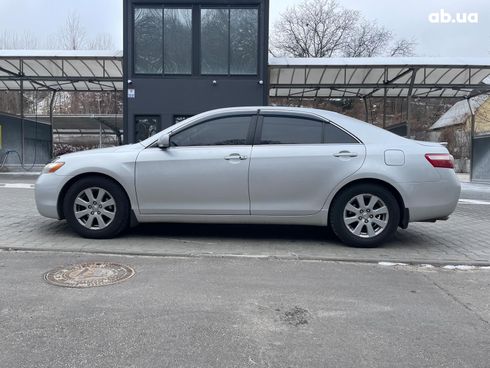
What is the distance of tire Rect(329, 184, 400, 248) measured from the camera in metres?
5.81

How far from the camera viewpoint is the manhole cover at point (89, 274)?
14.5ft

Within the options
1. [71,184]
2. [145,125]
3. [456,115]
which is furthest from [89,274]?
[456,115]

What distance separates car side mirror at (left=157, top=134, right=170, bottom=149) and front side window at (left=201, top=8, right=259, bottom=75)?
40.0 ft

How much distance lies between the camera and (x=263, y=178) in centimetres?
586

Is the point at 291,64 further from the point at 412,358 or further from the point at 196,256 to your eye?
the point at 412,358

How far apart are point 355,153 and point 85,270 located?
328cm

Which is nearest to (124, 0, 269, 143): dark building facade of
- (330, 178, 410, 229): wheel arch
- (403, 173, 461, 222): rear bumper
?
(330, 178, 410, 229): wheel arch

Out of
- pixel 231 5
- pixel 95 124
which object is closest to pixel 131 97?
pixel 231 5

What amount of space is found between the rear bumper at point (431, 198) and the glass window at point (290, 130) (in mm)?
1244

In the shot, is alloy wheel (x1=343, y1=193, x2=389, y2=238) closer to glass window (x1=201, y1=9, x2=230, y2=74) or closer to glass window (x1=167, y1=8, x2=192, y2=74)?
glass window (x1=201, y1=9, x2=230, y2=74)

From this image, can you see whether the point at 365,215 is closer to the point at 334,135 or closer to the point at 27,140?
the point at 334,135

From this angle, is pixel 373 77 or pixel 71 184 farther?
pixel 373 77

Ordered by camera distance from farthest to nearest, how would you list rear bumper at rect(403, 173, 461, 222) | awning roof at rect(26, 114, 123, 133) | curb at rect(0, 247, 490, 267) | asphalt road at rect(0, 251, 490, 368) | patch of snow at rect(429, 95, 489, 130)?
patch of snow at rect(429, 95, 489, 130), awning roof at rect(26, 114, 123, 133), rear bumper at rect(403, 173, 461, 222), curb at rect(0, 247, 490, 267), asphalt road at rect(0, 251, 490, 368)

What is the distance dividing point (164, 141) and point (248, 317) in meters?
2.88
